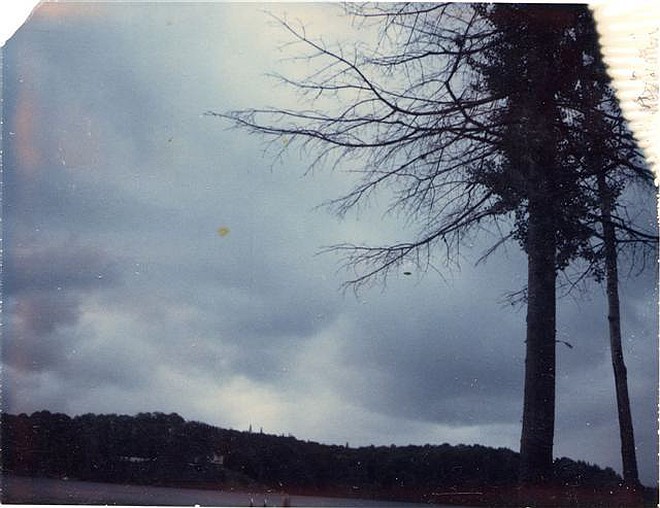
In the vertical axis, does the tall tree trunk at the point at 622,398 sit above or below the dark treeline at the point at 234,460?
above

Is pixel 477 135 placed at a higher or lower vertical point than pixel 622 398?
higher

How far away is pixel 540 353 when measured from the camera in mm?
2645

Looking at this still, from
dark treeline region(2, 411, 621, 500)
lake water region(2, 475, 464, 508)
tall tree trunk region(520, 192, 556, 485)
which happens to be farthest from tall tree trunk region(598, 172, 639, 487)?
lake water region(2, 475, 464, 508)

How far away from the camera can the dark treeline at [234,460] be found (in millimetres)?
2520

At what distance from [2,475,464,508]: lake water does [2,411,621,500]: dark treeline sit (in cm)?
3

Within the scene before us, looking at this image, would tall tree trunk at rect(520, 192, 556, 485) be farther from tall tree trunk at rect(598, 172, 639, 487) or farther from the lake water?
the lake water

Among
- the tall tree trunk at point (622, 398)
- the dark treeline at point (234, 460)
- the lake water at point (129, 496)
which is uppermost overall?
the tall tree trunk at point (622, 398)

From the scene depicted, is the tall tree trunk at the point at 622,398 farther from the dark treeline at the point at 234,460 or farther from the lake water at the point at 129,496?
the lake water at the point at 129,496

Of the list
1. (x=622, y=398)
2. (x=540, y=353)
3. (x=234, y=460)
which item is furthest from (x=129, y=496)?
(x=622, y=398)

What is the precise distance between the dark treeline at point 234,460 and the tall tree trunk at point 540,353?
0.21ft

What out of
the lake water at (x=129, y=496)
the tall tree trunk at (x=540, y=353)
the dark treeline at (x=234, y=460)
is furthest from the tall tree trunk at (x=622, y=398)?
the lake water at (x=129, y=496)

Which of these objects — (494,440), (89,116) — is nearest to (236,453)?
(494,440)

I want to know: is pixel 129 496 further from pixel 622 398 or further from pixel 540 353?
pixel 622 398

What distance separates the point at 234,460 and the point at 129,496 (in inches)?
14.9
